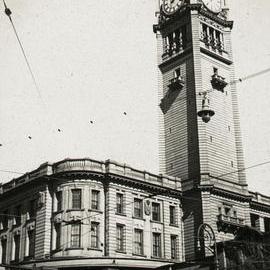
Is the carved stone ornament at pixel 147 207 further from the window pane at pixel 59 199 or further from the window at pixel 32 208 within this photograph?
the window at pixel 32 208

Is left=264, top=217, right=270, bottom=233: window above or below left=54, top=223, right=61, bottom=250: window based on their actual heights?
above

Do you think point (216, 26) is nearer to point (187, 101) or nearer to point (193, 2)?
point (193, 2)

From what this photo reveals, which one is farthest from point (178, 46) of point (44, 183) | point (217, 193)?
point (44, 183)

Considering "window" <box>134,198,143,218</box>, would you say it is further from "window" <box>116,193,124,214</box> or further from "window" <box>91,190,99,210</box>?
"window" <box>91,190,99,210</box>

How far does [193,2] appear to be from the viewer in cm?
6069

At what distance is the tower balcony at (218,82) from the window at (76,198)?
66.0 ft

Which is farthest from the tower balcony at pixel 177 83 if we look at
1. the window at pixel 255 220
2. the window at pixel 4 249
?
the window at pixel 4 249

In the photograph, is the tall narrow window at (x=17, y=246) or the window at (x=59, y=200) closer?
the window at (x=59, y=200)

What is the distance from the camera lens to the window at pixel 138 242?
4931 centimetres

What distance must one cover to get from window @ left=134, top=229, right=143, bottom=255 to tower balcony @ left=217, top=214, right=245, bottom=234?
8.00 metres

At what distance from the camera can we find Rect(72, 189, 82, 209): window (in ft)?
156

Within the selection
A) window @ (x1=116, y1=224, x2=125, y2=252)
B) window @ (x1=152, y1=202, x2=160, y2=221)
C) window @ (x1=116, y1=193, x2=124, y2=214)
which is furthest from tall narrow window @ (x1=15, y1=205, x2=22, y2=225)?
window @ (x1=152, y1=202, x2=160, y2=221)

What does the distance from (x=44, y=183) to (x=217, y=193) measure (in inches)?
667

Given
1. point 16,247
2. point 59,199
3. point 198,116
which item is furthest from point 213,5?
point 16,247
